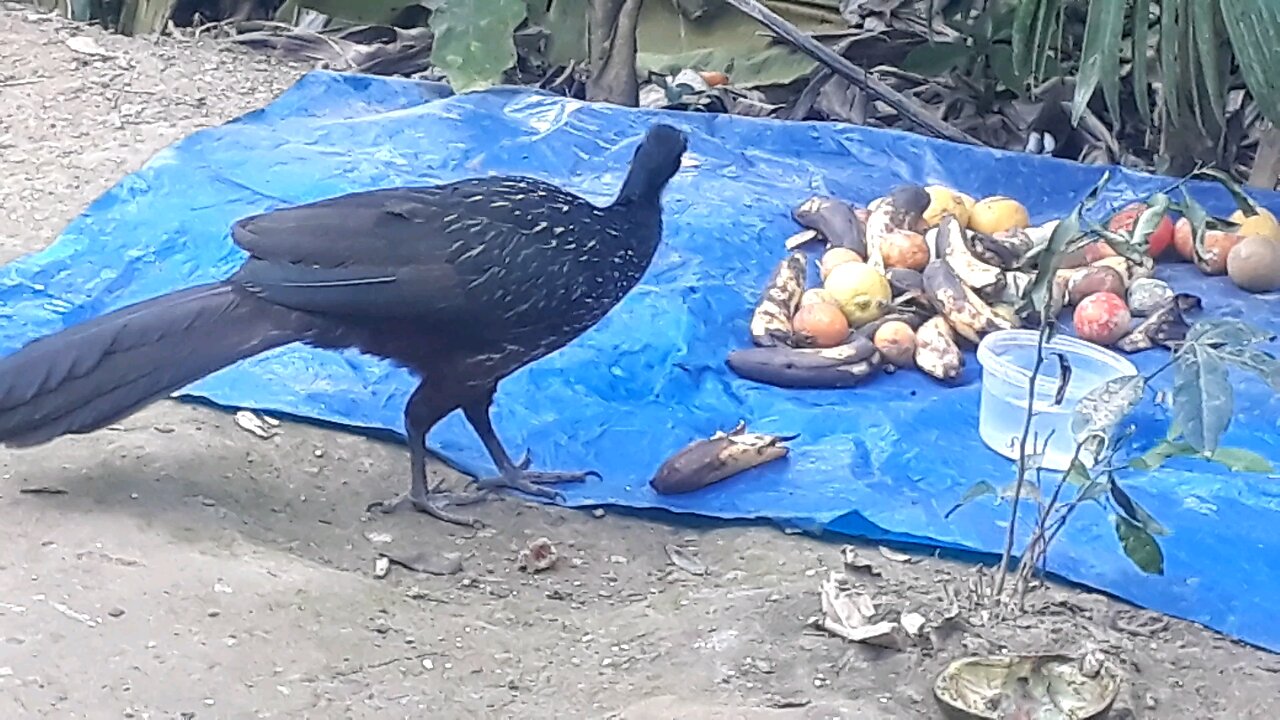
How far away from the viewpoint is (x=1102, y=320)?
14.3 feet

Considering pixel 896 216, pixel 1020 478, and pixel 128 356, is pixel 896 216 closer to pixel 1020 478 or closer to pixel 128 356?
pixel 1020 478

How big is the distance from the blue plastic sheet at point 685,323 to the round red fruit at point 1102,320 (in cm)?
11

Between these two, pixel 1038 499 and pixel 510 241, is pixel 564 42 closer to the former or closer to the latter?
pixel 510 241

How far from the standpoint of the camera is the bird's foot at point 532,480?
148 inches

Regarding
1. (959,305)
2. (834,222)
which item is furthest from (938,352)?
(834,222)

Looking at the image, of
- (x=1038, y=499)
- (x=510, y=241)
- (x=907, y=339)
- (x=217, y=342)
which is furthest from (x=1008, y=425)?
(x=217, y=342)

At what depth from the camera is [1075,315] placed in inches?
175

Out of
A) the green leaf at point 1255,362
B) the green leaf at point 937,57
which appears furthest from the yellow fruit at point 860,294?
the green leaf at point 937,57

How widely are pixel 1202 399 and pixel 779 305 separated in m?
1.98

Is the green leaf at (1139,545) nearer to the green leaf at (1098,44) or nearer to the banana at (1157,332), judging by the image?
the banana at (1157,332)

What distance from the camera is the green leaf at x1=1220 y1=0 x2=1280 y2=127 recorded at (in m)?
4.54

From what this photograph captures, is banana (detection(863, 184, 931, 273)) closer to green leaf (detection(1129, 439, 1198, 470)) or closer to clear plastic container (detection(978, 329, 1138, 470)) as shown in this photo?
clear plastic container (detection(978, 329, 1138, 470))

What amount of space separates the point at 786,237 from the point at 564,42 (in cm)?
204

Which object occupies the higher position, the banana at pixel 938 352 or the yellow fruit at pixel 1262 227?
the yellow fruit at pixel 1262 227
